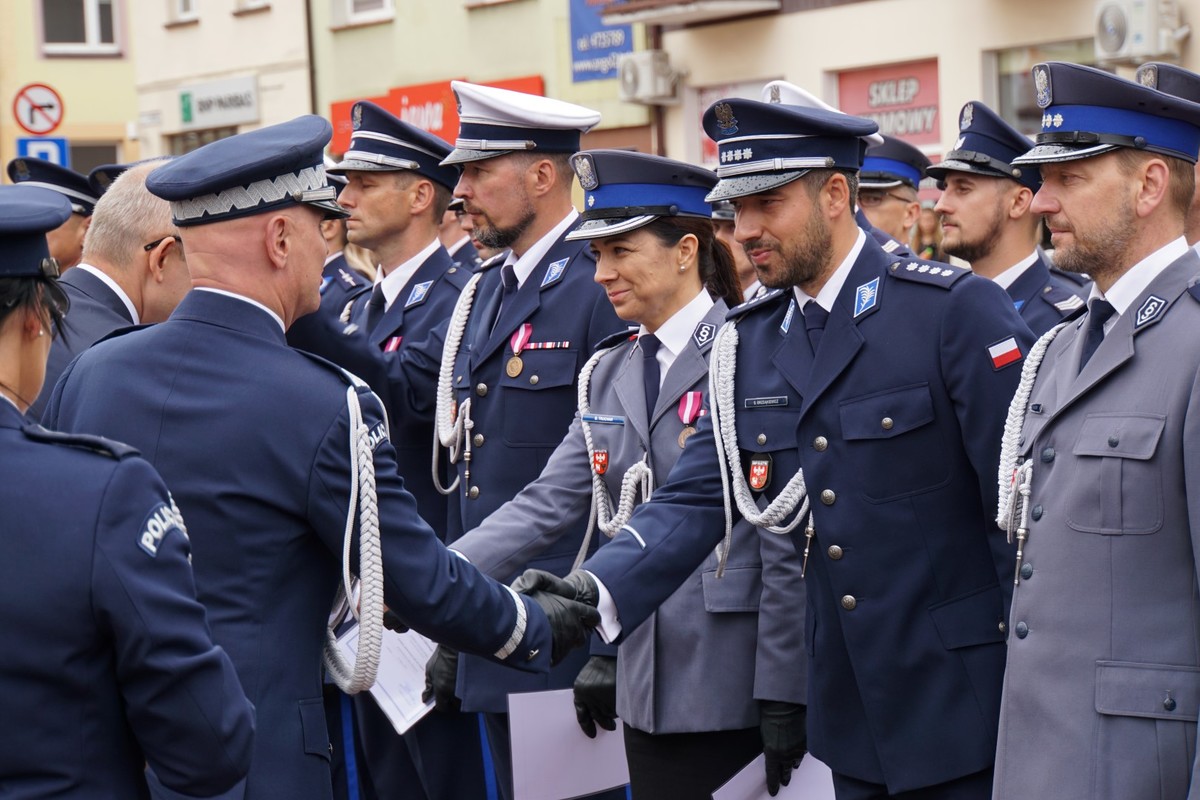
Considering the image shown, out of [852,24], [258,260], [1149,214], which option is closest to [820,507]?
[1149,214]

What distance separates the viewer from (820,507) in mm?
4129

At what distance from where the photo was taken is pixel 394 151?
681cm

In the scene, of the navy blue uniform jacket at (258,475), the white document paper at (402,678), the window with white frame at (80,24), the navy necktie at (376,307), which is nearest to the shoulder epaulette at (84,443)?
the navy blue uniform jacket at (258,475)

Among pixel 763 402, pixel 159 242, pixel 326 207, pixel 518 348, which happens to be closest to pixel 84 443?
pixel 326 207

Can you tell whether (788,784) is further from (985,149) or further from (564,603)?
(985,149)

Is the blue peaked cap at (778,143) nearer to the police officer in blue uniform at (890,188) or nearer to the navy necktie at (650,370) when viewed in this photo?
the navy necktie at (650,370)

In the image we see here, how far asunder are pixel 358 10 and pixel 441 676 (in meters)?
17.7

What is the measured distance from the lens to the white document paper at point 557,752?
4.84m

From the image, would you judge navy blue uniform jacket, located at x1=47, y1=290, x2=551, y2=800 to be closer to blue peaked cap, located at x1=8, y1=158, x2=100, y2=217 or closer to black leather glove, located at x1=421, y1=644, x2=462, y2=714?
black leather glove, located at x1=421, y1=644, x2=462, y2=714

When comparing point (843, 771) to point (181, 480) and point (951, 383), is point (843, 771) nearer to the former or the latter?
point (951, 383)

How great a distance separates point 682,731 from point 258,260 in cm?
186

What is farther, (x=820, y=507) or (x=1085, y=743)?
(x=820, y=507)

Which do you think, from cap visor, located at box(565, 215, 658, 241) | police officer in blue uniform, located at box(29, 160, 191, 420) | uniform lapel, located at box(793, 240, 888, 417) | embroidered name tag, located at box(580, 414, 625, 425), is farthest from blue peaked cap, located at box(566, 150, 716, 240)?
police officer in blue uniform, located at box(29, 160, 191, 420)

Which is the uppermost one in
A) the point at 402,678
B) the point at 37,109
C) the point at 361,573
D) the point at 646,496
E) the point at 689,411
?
the point at 37,109
